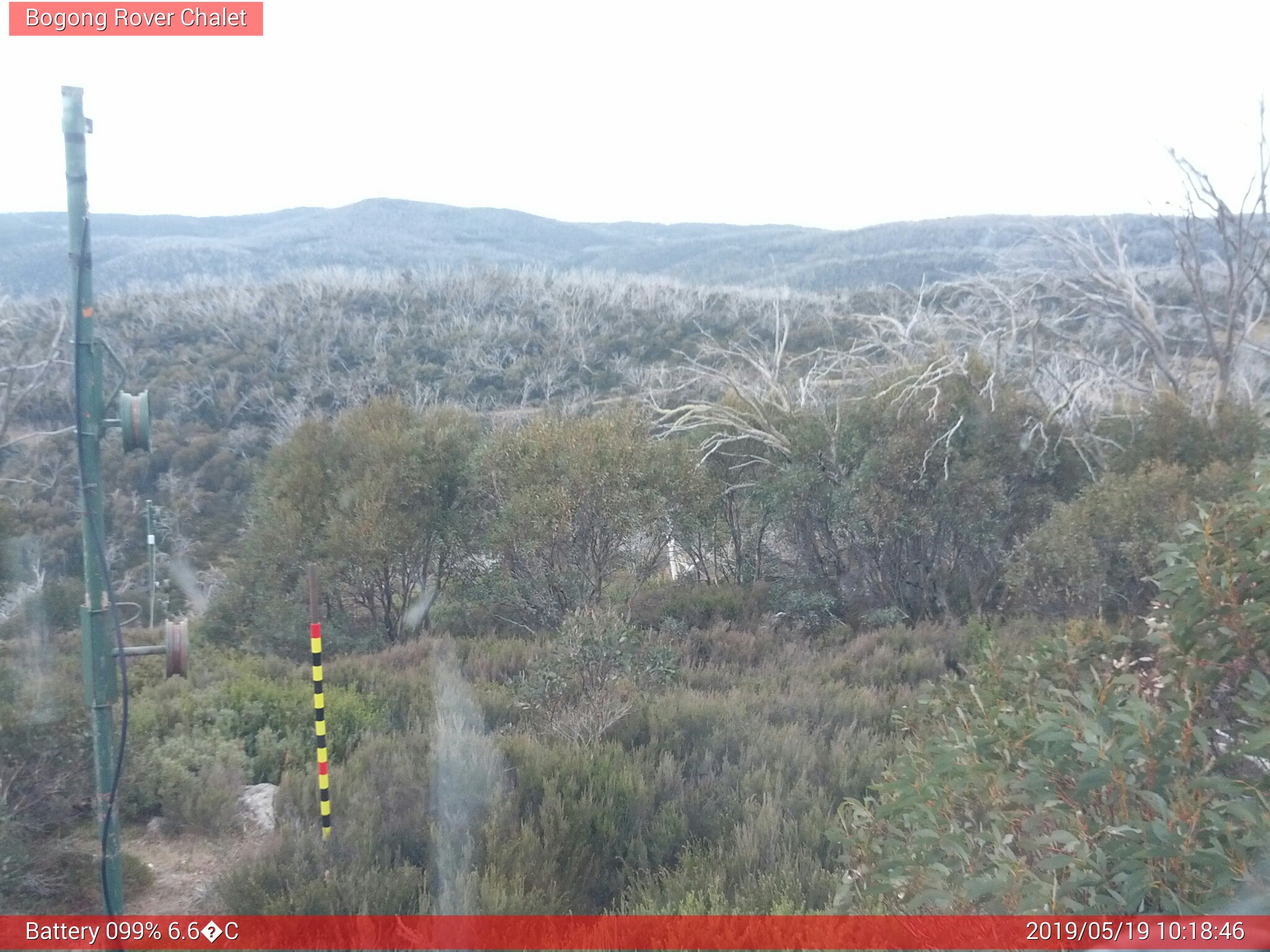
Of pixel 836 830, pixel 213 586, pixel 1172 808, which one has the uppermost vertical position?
pixel 1172 808

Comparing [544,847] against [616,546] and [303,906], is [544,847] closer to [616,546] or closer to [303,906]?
[303,906]

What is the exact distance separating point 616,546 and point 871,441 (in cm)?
339

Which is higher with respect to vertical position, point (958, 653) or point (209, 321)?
point (209, 321)

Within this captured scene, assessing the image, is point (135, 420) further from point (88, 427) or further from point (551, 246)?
point (551, 246)

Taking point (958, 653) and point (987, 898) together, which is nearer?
point (987, 898)

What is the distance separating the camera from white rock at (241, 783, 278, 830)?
5.21 m

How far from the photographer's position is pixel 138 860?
4859 mm

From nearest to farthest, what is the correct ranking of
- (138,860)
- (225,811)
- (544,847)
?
(544,847) → (138,860) → (225,811)

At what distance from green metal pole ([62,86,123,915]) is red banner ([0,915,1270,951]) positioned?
416mm

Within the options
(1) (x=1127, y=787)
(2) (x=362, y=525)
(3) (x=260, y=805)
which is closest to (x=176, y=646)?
(3) (x=260, y=805)

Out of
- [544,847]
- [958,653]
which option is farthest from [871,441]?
[544,847]

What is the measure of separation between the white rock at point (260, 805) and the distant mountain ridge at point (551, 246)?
2293cm

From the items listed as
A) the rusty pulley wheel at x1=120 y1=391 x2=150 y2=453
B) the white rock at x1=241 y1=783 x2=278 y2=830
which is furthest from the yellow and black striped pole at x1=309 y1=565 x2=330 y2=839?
the rusty pulley wheel at x1=120 y1=391 x2=150 y2=453

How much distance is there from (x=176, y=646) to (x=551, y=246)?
6054 cm
